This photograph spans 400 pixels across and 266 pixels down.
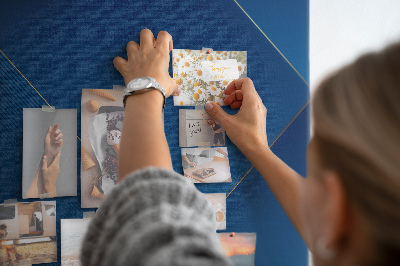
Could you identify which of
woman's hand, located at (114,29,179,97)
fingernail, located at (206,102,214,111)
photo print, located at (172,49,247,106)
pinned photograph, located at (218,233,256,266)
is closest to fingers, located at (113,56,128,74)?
woman's hand, located at (114,29,179,97)

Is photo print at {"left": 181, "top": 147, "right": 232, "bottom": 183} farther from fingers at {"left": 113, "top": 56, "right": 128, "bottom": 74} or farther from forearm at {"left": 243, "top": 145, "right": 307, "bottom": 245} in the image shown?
fingers at {"left": 113, "top": 56, "right": 128, "bottom": 74}

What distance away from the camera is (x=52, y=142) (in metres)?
0.88

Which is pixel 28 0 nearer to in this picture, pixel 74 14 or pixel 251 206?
pixel 74 14

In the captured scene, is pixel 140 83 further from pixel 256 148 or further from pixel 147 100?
pixel 256 148

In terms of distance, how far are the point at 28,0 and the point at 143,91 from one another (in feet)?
1.45

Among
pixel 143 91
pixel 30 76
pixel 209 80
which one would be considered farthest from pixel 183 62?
pixel 30 76

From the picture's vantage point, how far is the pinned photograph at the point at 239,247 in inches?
38.2

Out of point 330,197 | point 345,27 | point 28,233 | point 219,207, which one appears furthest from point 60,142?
point 345,27

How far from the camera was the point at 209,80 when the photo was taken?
98cm

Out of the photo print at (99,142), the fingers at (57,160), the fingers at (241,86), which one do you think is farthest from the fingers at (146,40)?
the fingers at (57,160)

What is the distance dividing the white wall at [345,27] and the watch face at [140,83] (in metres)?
0.57

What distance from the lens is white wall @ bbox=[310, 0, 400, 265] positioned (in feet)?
3.47

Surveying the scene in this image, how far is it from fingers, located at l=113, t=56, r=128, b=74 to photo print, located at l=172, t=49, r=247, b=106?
0.14 meters

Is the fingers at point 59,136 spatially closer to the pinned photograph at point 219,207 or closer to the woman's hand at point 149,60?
the woman's hand at point 149,60
